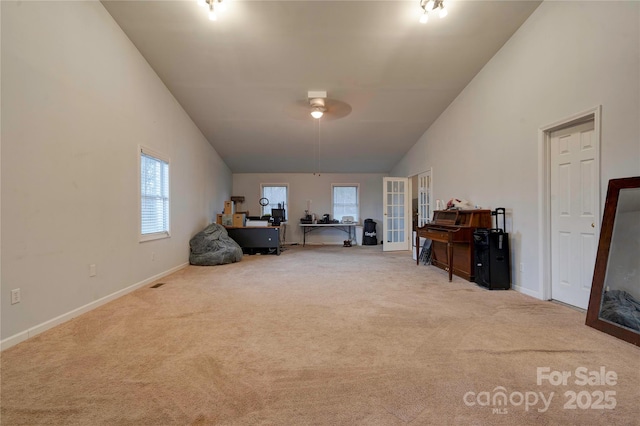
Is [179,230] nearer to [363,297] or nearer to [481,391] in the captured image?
[363,297]

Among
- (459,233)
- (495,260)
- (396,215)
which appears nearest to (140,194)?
(459,233)

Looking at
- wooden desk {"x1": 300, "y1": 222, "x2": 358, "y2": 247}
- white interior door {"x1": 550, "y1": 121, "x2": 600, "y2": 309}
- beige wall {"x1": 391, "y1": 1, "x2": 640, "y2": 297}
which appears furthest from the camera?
wooden desk {"x1": 300, "y1": 222, "x2": 358, "y2": 247}

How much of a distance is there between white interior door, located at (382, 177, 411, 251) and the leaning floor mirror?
494cm

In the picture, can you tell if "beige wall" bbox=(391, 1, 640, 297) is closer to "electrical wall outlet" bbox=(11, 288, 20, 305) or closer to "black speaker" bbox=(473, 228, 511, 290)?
"black speaker" bbox=(473, 228, 511, 290)

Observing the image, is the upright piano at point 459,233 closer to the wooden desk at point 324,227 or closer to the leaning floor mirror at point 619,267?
the leaning floor mirror at point 619,267

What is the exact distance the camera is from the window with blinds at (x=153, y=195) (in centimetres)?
392

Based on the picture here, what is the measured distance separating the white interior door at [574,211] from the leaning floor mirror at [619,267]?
0.23 meters

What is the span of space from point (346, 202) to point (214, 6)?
6.52 metres

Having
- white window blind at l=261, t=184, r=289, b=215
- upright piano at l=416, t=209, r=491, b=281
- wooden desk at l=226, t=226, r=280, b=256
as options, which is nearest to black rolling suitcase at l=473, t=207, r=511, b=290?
upright piano at l=416, t=209, r=491, b=281

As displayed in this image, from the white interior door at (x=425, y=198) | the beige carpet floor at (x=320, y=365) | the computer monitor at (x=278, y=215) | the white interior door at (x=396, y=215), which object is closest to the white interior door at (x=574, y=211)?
the beige carpet floor at (x=320, y=365)

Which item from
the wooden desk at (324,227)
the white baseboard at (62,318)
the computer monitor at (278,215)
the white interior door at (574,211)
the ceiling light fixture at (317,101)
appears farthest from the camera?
the wooden desk at (324,227)

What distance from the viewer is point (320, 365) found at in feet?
5.87

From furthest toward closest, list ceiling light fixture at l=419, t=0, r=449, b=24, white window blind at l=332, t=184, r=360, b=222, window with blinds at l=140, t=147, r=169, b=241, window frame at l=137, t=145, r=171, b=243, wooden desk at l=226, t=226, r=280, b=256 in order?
white window blind at l=332, t=184, r=360, b=222
wooden desk at l=226, t=226, r=280, b=256
window with blinds at l=140, t=147, r=169, b=241
window frame at l=137, t=145, r=171, b=243
ceiling light fixture at l=419, t=0, r=449, b=24

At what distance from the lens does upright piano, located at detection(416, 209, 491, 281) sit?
13.0 feet
